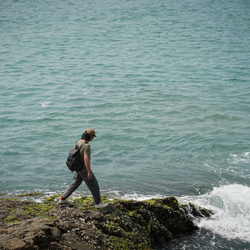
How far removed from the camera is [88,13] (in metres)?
76.2

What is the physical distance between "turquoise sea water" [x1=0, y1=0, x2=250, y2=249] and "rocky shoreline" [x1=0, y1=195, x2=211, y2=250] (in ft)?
2.23

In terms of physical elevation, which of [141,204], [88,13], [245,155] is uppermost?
[88,13]

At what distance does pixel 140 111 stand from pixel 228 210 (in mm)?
14294

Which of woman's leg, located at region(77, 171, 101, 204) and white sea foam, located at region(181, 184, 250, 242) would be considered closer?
woman's leg, located at region(77, 171, 101, 204)

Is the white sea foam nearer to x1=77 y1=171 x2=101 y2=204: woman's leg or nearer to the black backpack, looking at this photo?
x1=77 y1=171 x2=101 y2=204: woman's leg

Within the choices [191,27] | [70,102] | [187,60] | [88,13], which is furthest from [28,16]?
[70,102]

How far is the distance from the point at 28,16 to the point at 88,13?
1194 cm

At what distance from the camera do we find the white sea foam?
11648mm

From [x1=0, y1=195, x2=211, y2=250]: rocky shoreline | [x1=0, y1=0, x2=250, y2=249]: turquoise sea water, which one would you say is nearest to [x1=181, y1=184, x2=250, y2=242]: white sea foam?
[x1=0, y1=0, x2=250, y2=249]: turquoise sea water

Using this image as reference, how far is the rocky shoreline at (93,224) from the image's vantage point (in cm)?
861

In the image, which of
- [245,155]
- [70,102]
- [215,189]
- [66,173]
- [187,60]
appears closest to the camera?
[215,189]

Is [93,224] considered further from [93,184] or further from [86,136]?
[86,136]

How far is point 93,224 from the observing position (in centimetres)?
971

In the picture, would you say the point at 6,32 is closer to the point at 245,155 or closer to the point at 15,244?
the point at 245,155
